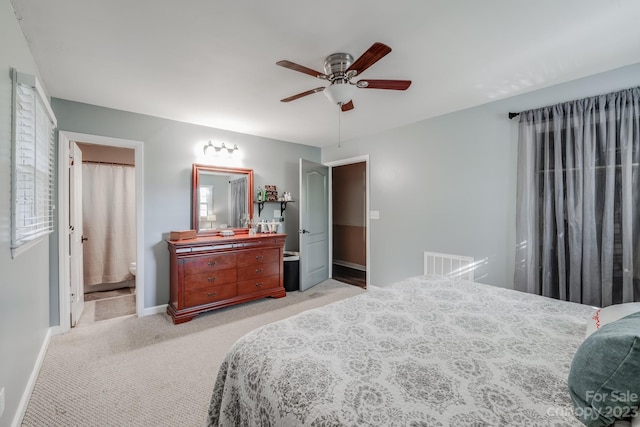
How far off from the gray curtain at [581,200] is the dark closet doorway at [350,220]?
3.19 metres

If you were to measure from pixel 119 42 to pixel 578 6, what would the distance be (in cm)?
289

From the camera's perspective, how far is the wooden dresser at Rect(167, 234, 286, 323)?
3014mm

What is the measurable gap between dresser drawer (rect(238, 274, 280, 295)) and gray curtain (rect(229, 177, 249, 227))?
2.90 feet

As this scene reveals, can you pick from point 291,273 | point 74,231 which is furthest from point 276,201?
point 74,231

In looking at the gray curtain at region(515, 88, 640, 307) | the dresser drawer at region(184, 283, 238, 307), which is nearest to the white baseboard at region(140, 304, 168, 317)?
the dresser drawer at region(184, 283, 238, 307)

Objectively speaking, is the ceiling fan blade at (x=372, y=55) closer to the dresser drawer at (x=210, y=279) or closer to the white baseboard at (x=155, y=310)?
the dresser drawer at (x=210, y=279)

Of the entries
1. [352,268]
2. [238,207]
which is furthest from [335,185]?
[238,207]

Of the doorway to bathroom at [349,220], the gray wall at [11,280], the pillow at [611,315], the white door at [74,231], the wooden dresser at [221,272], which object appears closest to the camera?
the pillow at [611,315]

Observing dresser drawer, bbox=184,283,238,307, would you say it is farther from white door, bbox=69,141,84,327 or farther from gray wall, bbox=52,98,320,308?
white door, bbox=69,141,84,327

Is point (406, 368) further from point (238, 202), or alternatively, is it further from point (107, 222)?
point (107, 222)

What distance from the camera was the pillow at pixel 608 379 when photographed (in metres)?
0.71

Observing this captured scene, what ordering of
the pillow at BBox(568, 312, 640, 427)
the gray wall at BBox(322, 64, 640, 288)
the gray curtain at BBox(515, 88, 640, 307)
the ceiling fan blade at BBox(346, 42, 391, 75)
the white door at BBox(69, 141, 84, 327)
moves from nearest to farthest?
1. the pillow at BBox(568, 312, 640, 427)
2. the ceiling fan blade at BBox(346, 42, 391, 75)
3. the gray curtain at BBox(515, 88, 640, 307)
4. the gray wall at BBox(322, 64, 640, 288)
5. the white door at BBox(69, 141, 84, 327)

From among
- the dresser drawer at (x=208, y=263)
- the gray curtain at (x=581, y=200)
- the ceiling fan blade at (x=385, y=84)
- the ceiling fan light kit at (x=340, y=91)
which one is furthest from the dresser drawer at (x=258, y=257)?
the gray curtain at (x=581, y=200)

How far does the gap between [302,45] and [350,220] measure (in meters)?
4.42
